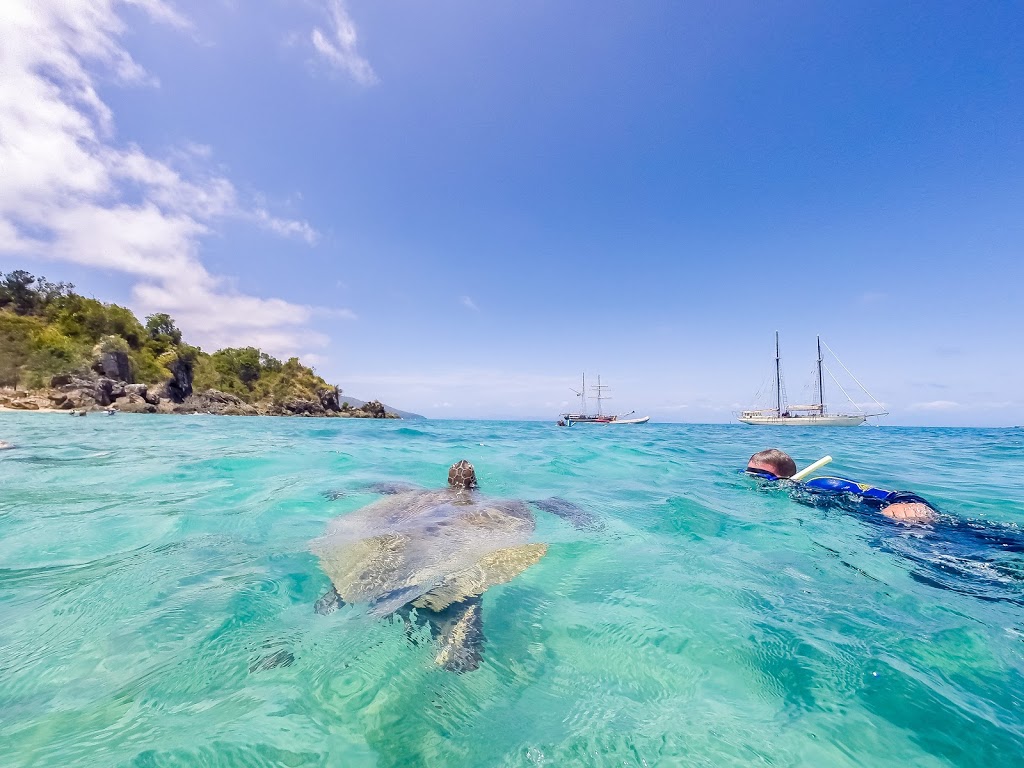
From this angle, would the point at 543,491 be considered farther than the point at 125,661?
Yes

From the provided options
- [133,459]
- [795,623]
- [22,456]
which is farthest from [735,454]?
[22,456]

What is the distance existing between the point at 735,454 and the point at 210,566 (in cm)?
1807

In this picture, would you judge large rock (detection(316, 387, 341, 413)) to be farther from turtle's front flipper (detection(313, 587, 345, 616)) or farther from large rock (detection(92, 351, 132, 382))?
turtle's front flipper (detection(313, 587, 345, 616))

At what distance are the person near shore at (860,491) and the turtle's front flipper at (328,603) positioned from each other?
8632 mm

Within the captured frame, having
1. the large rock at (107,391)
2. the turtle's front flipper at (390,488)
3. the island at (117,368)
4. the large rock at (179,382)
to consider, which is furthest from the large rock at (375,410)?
the turtle's front flipper at (390,488)

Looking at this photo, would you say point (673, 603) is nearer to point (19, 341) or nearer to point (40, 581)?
point (40, 581)

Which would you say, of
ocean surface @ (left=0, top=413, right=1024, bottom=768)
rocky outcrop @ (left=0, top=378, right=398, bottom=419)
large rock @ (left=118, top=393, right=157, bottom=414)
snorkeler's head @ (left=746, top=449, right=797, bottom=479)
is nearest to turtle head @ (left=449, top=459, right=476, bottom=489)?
ocean surface @ (left=0, top=413, right=1024, bottom=768)

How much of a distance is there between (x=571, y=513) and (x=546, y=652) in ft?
12.9

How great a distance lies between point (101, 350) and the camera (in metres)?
58.6

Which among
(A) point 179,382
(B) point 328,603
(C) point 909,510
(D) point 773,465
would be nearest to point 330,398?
(A) point 179,382

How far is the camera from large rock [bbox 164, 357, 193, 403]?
65.1 meters

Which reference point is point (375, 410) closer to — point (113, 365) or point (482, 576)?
point (113, 365)

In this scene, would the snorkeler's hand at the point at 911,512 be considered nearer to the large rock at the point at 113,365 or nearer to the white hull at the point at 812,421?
the white hull at the point at 812,421

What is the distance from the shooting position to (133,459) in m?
11.3
